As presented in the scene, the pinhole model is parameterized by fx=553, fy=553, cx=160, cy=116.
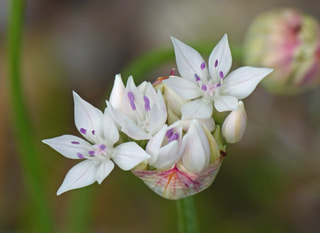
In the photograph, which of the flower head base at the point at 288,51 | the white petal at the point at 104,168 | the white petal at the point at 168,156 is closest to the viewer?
the white petal at the point at 168,156

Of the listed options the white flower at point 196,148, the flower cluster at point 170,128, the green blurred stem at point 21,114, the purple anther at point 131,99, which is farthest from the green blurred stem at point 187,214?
the green blurred stem at point 21,114

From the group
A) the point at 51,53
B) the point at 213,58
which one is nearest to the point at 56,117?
the point at 51,53

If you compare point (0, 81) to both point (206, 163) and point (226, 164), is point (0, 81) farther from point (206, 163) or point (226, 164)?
point (206, 163)

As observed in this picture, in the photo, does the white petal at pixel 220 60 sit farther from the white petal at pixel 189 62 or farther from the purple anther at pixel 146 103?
the purple anther at pixel 146 103

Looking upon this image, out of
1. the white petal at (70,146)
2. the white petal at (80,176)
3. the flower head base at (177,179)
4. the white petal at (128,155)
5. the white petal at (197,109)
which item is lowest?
the flower head base at (177,179)

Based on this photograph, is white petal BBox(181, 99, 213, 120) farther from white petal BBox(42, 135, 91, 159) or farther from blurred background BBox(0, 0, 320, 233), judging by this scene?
blurred background BBox(0, 0, 320, 233)

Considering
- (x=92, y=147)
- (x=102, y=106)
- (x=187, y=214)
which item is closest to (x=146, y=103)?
(x=92, y=147)

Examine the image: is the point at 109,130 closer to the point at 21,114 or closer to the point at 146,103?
the point at 146,103

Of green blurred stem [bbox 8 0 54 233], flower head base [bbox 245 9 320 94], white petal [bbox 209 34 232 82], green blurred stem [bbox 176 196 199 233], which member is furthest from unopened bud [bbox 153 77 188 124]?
flower head base [bbox 245 9 320 94]
